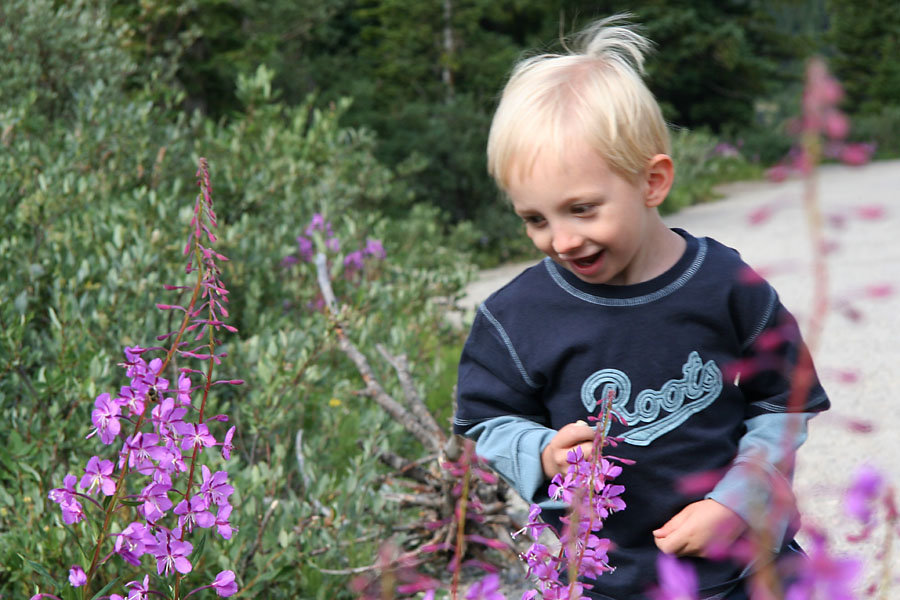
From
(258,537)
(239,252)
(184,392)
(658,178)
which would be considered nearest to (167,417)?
(184,392)

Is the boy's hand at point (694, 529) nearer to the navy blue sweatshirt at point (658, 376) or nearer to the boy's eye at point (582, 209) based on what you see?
the navy blue sweatshirt at point (658, 376)

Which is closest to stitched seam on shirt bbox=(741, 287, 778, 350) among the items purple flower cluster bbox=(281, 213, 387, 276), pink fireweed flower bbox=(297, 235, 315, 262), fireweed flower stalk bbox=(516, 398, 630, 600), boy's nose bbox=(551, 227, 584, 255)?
boy's nose bbox=(551, 227, 584, 255)

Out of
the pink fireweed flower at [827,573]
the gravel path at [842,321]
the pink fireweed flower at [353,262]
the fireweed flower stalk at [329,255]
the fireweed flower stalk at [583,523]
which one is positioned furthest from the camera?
the pink fireweed flower at [353,262]

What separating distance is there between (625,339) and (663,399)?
0.13 metres

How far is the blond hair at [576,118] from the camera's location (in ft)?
5.85

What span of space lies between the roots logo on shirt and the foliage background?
1028mm

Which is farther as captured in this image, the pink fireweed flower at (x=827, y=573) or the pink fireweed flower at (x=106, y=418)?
the pink fireweed flower at (x=106, y=418)

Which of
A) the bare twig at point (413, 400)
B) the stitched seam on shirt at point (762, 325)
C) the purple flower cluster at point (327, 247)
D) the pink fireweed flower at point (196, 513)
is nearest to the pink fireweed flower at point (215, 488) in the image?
the pink fireweed flower at point (196, 513)

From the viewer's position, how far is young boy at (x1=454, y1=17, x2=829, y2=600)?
1785mm

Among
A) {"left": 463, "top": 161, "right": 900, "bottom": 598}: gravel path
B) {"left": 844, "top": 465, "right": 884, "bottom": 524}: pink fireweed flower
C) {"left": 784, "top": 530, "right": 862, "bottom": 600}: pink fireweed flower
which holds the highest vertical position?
{"left": 784, "top": 530, "right": 862, "bottom": 600}: pink fireweed flower

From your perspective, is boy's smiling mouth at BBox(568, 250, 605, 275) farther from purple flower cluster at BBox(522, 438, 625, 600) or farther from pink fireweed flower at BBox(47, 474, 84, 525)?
pink fireweed flower at BBox(47, 474, 84, 525)

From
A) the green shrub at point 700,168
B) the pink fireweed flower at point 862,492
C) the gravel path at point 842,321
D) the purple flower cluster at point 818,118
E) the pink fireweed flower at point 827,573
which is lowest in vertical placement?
the green shrub at point 700,168

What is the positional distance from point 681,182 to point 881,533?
42.4 feet

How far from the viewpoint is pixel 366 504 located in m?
3.09
